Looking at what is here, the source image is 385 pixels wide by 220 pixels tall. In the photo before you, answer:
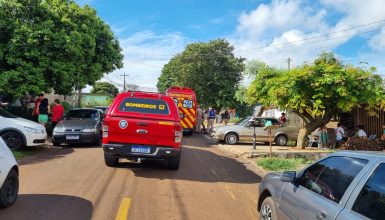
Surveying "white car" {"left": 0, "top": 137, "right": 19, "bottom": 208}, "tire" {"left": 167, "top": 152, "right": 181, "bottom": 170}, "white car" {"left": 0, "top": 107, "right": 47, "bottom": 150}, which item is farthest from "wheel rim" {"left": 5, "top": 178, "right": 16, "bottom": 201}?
"white car" {"left": 0, "top": 107, "right": 47, "bottom": 150}

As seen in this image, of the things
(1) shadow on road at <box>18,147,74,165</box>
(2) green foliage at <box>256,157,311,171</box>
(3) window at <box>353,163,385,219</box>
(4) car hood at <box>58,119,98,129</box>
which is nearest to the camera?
(3) window at <box>353,163,385,219</box>

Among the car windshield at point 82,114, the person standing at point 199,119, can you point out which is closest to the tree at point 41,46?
the car windshield at point 82,114

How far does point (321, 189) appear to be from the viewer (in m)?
4.24

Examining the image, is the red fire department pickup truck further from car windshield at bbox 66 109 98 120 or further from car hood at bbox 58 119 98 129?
car windshield at bbox 66 109 98 120

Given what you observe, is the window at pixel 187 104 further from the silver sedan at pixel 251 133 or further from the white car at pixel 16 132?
the white car at pixel 16 132

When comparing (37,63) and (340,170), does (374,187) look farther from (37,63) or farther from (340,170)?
(37,63)

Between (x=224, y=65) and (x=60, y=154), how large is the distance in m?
41.2

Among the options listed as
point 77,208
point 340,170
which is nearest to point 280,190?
point 340,170

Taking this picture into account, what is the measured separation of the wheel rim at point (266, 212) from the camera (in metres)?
5.38

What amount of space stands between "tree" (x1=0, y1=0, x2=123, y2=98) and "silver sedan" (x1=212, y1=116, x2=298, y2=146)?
7529 millimetres

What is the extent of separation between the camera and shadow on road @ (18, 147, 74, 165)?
11.8 metres

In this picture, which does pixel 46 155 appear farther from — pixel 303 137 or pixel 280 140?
pixel 280 140

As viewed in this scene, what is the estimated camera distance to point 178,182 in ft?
30.8

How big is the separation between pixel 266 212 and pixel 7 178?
12.8 feet
